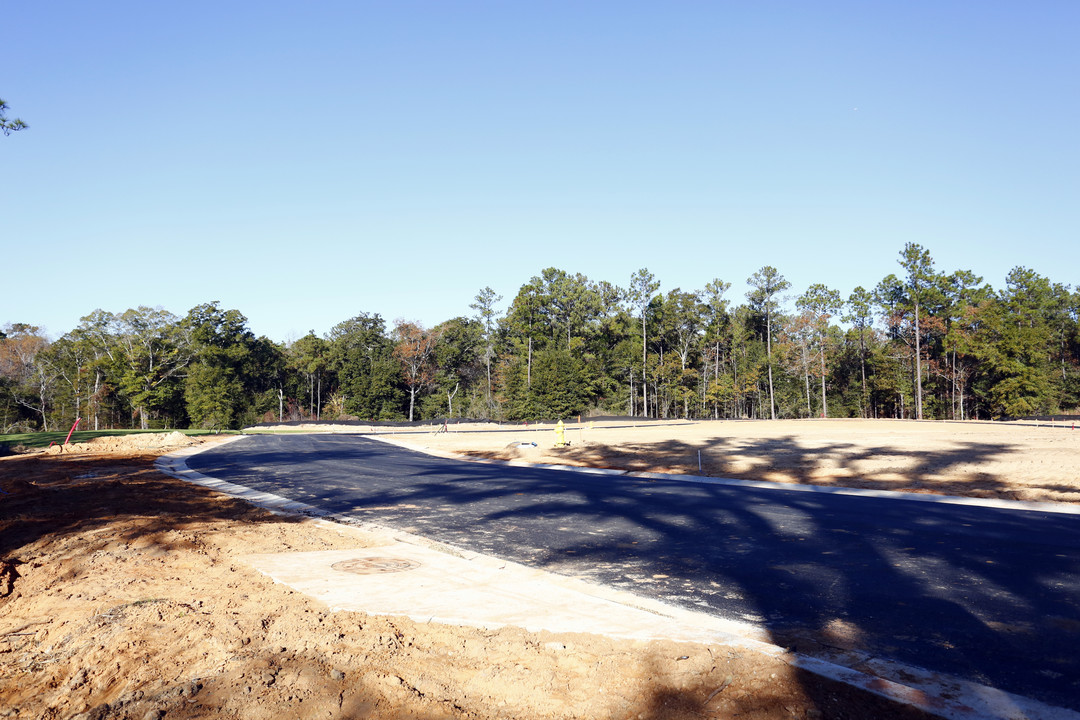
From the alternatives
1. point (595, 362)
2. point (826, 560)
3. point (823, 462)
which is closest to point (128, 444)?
point (823, 462)

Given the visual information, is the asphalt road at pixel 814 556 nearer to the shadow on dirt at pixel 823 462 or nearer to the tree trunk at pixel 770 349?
the shadow on dirt at pixel 823 462

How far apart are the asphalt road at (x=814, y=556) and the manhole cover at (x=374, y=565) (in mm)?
1143

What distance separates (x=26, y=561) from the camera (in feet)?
21.8

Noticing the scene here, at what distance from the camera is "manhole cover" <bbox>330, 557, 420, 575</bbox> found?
653cm

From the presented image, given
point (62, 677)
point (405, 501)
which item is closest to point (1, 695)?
point (62, 677)

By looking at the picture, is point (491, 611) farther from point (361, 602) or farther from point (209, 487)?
point (209, 487)

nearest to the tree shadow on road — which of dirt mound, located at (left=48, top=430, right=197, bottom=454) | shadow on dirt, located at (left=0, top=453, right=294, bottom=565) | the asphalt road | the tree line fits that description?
the asphalt road

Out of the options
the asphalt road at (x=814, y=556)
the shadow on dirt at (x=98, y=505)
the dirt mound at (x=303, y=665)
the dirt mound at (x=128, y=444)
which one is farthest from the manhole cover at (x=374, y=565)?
the dirt mound at (x=128, y=444)

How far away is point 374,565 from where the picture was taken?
6777mm

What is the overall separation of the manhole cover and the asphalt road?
1143mm

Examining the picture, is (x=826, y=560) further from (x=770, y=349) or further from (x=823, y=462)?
(x=770, y=349)

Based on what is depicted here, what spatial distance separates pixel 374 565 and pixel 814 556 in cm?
490

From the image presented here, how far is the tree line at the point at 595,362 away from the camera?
60.3 meters

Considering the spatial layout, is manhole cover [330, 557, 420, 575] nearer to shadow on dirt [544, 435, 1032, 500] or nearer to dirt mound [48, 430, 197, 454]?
shadow on dirt [544, 435, 1032, 500]
